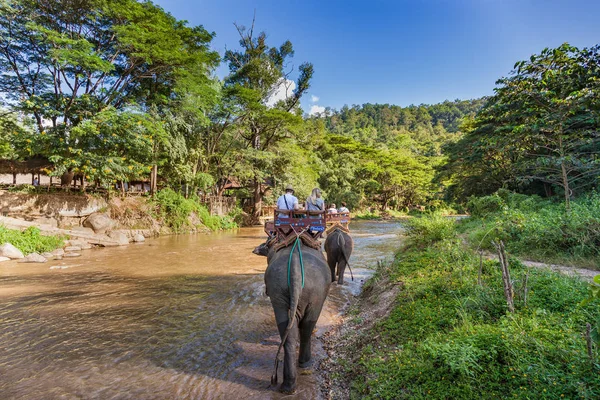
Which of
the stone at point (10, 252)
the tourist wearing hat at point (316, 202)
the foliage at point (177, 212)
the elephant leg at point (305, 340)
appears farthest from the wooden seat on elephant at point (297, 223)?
the foliage at point (177, 212)

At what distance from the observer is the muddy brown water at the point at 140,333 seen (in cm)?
362

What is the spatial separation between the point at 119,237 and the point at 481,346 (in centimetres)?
1686

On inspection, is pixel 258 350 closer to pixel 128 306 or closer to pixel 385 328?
pixel 385 328

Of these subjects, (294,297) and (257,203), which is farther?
(257,203)

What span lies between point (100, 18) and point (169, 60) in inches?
150

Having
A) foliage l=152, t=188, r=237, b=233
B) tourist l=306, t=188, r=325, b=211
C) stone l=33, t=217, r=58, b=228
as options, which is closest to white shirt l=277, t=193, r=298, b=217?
tourist l=306, t=188, r=325, b=211

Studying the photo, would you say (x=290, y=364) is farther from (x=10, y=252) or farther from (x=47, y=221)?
(x=47, y=221)

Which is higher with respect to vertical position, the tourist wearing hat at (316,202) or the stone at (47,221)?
the tourist wearing hat at (316,202)

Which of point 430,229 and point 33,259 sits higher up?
point 430,229

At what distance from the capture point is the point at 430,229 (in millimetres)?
8461

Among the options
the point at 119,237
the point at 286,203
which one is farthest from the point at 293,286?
the point at 119,237

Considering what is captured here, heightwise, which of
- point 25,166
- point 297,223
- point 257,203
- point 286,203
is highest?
point 25,166

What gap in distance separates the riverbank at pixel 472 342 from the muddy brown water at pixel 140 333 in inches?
28.9

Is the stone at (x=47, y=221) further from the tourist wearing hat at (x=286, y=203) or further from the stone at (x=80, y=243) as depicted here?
the tourist wearing hat at (x=286, y=203)
